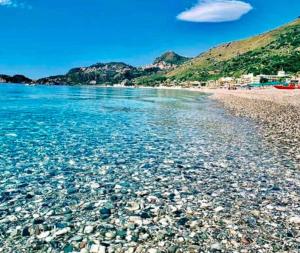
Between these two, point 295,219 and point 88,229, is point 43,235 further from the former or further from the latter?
point 295,219

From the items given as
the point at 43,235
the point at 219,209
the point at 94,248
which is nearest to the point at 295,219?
the point at 219,209

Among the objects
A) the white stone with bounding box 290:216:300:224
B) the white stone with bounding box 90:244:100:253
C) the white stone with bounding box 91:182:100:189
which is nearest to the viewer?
the white stone with bounding box 90:244:100:253

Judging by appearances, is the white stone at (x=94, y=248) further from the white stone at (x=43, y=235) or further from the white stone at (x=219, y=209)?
the white stone at (x=219, y=209)

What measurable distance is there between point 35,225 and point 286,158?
14337 mm

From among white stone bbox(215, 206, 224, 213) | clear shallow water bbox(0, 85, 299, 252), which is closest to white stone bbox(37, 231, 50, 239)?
clear shallow water bbox(0, 85, 299, 252)

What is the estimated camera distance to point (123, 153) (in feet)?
68.0

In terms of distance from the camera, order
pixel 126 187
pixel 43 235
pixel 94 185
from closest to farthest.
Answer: pixel 43 235 < pixel 126 187 < pixel 94 185

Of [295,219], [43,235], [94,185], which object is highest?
[43,235]

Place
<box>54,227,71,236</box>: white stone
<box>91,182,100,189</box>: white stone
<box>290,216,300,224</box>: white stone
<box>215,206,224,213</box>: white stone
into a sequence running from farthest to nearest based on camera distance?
<box>91,182,100,189</box>: white stone < <box>215,206,224,213</box>: white stone < <box>290,216,300,224</box>: white stone < <box>54,227,71,236</box>: white stone

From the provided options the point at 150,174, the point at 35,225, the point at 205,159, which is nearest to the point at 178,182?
the point at 150,174

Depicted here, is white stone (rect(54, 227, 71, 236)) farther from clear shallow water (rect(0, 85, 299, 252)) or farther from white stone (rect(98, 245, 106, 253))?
white stone (rect(98, 245, 106, 253))

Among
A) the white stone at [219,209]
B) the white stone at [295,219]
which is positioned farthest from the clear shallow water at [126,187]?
the white stone at [295,219]

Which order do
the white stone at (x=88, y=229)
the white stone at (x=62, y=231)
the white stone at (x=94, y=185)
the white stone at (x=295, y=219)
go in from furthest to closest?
the white stone at (x=94, y=185) < the white stone at (x=295, y=219) < the white stone at (x=88, y=229) < the white stone at (x=62, y=231)

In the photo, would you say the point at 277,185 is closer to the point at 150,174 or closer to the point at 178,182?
the point at 178,182
